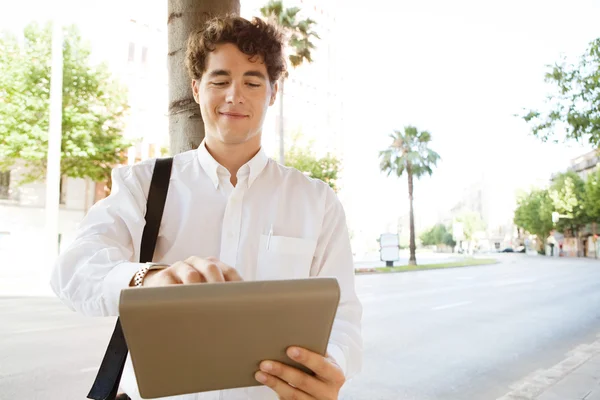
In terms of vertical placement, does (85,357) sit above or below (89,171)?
below

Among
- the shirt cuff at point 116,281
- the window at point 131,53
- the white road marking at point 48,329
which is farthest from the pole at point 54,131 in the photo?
the shirt cuff at point 116,281

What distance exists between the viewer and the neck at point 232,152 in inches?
73.5

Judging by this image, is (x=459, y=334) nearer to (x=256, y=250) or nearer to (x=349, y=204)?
(x=256, y=250)

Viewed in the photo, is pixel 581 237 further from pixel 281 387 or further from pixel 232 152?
pixel 281 387

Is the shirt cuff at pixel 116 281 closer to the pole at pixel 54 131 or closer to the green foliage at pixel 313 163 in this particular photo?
the pole at pixel 54 131

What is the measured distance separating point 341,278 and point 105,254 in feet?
2.52

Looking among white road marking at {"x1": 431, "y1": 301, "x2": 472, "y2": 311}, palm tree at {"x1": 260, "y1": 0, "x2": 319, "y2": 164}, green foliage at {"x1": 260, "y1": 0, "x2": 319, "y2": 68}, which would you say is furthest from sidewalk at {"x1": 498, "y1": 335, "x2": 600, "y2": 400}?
green foliage at {"x1": 260, "y1": 0, "x2": 319, "y2": 68}

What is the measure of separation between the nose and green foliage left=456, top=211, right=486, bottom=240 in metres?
98.5

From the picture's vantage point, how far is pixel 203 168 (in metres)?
1.87

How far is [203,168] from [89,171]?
21757 millimetres

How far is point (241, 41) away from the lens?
1.76 metres

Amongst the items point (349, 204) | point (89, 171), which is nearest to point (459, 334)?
point (89, 171)

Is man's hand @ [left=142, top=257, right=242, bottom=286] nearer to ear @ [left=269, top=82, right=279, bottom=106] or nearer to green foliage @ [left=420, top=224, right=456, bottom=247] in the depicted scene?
ear @ [left=269, top=82, right=279, bottom=106]

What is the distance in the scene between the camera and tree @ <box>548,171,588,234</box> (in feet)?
201
